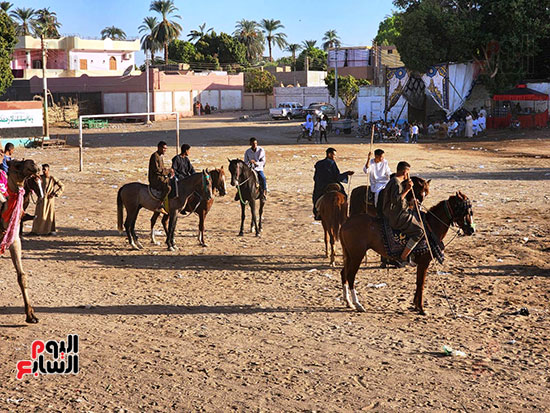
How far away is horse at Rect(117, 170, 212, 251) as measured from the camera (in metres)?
13.5

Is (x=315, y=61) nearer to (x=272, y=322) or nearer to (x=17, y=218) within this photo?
(x=272, y=322)

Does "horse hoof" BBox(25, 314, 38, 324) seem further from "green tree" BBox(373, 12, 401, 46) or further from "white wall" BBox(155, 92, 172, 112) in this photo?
"green tree" BBox(373, 12, 401, 46)

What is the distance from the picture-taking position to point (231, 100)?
76688 mm

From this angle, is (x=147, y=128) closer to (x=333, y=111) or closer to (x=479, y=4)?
(x=333, y=111)

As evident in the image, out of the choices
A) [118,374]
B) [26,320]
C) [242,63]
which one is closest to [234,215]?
[26,320]

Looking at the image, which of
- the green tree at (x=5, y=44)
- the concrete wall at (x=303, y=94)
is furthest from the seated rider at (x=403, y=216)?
the concrete wall at (x=303, y=94)

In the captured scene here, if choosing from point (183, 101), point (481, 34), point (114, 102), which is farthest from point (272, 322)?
point (183, 101)

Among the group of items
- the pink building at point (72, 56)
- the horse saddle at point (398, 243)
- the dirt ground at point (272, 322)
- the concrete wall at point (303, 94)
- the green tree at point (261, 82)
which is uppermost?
the pink building at point (72, 56)

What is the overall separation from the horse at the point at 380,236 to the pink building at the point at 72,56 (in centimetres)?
6531

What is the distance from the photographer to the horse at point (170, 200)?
44.2 feet

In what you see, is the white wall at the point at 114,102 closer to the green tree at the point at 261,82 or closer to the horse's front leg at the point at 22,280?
the green tree at the point at 261,82

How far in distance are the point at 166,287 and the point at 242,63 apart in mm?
88230

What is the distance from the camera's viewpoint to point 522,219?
15945 mm

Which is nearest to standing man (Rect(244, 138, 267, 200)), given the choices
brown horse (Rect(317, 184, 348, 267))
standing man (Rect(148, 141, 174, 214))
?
standing man (Rect(148, 141, 174, 214))
